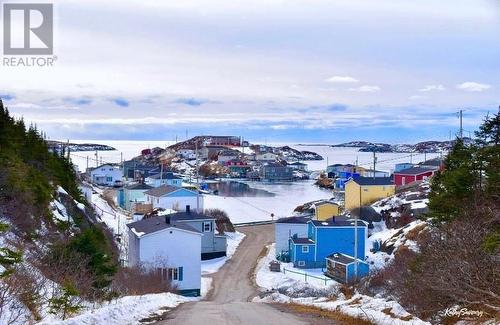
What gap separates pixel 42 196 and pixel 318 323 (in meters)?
18.1

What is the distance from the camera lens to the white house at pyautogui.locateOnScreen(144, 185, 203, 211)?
175ft

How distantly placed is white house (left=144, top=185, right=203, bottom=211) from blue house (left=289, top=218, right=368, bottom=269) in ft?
61.1

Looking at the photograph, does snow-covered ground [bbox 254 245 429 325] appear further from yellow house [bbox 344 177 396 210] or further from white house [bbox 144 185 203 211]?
yellow house [bbox 344 177 396 210]

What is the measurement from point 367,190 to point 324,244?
22371 millimetres

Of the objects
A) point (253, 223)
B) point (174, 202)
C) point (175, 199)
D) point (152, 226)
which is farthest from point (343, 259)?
point (175, 199)

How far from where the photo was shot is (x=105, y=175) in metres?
104

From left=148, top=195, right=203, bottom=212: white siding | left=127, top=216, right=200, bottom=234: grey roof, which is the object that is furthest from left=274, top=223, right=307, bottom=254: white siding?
left=148, top=195, right=203, bottom=212: white siding

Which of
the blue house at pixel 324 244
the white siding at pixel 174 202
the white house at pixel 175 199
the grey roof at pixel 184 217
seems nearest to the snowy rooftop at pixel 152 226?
the grey roof at pixel 184 217

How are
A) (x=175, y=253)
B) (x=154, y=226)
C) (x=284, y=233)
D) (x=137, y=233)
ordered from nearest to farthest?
(x=175, y=253) → (x=137, y=233) → (x=154, y=226) → (x=284, y=233)

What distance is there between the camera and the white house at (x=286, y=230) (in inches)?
1542

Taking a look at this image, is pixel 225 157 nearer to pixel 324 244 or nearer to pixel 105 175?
pixel 105 175

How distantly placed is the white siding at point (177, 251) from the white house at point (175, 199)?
79.0ft

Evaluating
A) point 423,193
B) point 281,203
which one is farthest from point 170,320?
point 281,203

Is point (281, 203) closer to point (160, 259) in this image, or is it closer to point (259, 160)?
point (160, 259)
